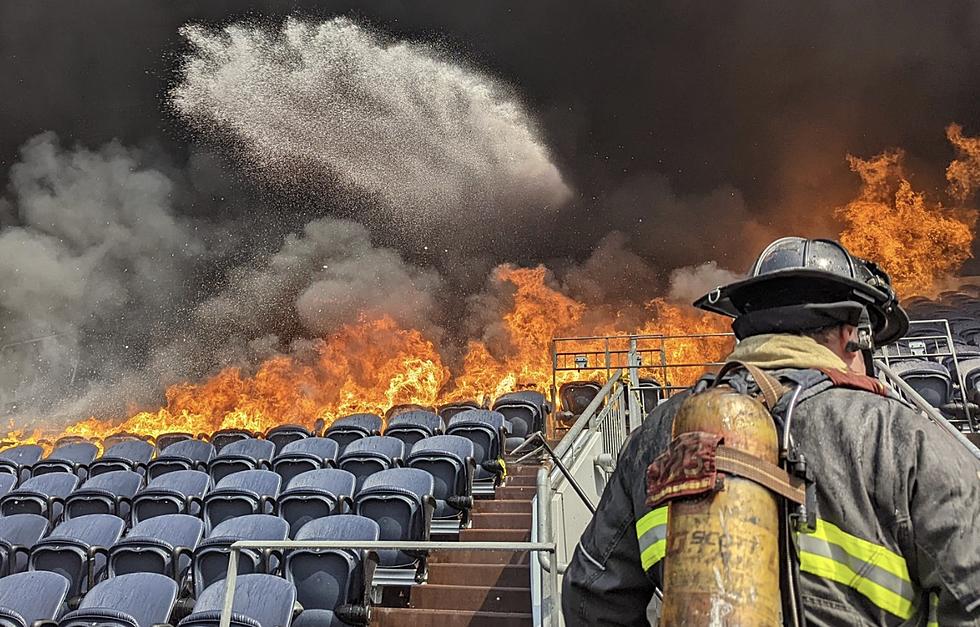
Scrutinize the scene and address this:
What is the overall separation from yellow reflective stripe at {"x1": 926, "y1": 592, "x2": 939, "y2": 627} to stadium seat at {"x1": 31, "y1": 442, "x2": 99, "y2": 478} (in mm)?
10107

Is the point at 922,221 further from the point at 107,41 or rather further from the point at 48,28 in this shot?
the point at 48,28

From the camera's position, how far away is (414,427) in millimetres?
9000

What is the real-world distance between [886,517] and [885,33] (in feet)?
69.5

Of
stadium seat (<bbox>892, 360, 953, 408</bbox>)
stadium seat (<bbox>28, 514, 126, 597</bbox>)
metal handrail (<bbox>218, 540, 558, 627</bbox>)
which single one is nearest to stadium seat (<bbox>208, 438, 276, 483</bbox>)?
stadium seat (<bbox>28, 514, 126, 597</bbox>)

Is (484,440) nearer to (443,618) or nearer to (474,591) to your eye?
(474,591)

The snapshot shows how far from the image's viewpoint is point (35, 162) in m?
18.3

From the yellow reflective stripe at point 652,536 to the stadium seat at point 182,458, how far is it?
322 inches

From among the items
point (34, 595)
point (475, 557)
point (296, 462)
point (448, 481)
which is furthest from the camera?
point (296, 462)

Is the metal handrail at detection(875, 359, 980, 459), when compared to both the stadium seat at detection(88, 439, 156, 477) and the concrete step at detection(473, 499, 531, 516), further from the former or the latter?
the stadium seat at detection(88, 439, 156, 477)

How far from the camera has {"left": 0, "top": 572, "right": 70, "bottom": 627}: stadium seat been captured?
522 cm

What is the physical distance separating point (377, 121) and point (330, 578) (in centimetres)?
1717

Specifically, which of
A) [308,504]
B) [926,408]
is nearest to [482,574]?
[308,504]

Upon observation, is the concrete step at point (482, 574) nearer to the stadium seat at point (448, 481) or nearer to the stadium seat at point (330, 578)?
the stadium seat at point (330, 578)

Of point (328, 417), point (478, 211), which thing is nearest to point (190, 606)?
point (328, 417)
